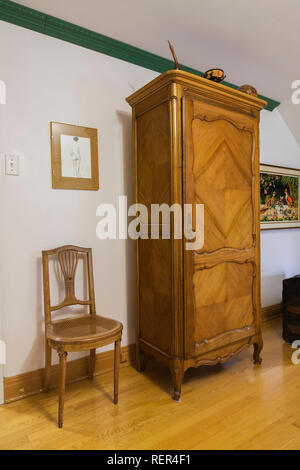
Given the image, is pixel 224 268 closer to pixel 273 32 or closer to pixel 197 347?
pixel 197 347

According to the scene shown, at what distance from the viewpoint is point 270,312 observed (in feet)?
11.7

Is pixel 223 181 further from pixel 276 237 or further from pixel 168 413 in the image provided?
pixel 276 237

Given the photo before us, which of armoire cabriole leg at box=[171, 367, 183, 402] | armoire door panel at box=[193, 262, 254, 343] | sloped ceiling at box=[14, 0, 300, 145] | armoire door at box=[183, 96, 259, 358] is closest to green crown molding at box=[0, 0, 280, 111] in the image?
sloped ceiling at box=[14, 0, 300, 145]

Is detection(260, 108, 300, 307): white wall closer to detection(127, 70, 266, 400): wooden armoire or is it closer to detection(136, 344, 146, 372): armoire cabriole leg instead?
detection(127, 70, 266, 400): wooden armoire

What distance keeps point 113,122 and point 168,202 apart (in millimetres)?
890

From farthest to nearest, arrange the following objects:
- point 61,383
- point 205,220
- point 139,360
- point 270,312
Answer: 1. point 270,312
2. point 139,360
3. point 205,220
4. point 61,383

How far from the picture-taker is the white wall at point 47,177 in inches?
78.0

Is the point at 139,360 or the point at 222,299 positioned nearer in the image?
the point at 222,299

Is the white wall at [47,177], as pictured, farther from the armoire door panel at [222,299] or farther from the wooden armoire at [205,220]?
the armoire door panel at [222,299]

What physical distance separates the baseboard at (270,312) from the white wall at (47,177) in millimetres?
1743

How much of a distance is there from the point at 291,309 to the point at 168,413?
165 cm

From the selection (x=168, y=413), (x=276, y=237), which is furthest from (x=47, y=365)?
(x=276, y=237)

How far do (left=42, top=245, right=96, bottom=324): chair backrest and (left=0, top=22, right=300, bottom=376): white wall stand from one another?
10 cm

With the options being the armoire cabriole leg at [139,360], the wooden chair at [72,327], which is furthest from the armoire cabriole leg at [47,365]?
the armoire cabriole leg at [139,360]
